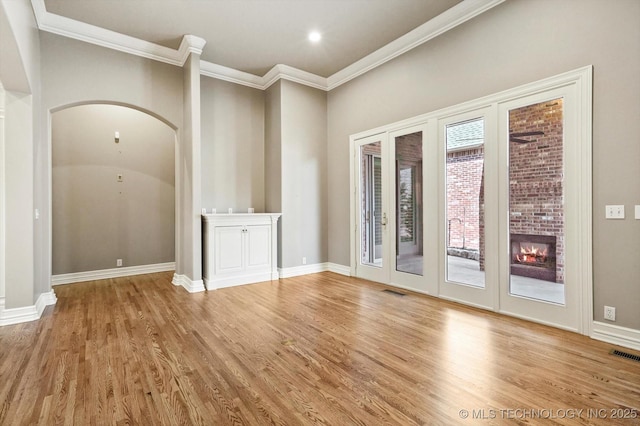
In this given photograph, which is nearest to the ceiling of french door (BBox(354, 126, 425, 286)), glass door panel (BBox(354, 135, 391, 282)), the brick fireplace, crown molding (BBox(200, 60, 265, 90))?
crown molding (BBox(200, 60, 265, 90))

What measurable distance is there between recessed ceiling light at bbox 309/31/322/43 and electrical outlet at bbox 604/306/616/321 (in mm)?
4533

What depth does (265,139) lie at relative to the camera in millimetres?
5863

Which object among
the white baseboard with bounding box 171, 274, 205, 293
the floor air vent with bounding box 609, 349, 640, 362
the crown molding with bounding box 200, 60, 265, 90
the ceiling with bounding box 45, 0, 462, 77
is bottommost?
the floor air vent with bounding box 609, 349, 640, 362

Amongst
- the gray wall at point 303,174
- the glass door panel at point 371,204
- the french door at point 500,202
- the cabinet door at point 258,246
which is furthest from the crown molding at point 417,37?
the cabinet door at point 258,246

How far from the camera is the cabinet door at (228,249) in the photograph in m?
4.76

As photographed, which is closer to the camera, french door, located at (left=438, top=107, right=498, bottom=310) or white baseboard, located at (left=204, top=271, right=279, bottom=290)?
french door, located at (left=438, top=107, right=498, bottom=310)

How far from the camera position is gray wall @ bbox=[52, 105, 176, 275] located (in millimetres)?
5164

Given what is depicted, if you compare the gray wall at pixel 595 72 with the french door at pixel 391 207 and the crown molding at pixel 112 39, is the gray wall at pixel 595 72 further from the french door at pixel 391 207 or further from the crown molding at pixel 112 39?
the crown molding at pixel 112 39

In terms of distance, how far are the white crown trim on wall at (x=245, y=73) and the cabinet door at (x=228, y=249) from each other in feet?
8.76

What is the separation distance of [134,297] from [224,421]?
3.23 m

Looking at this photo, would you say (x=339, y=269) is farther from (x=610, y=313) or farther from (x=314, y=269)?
(x=610, y=313)

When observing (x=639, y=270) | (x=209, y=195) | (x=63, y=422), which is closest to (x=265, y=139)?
(x=209, y=195)

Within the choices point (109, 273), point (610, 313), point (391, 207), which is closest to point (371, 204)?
point (391, 207)

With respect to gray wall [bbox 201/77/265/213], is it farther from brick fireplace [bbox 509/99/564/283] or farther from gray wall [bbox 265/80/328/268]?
brick fireplace [bbox 509/99/564/283]
